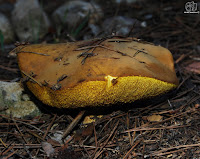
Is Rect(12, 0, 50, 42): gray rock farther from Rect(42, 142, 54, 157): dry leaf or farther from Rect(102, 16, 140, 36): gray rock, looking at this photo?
Rect(42, 142, 54, 157): dry leaf

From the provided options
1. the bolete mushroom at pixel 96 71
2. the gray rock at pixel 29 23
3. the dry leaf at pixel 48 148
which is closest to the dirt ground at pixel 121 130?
the dry leaf at pixel 48 148

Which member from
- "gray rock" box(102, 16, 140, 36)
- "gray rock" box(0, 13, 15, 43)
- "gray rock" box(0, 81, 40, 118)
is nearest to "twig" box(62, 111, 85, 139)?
"gray rock" box(0, 81, 40, 118)

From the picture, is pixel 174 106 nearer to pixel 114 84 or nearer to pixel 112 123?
pixel 112 123

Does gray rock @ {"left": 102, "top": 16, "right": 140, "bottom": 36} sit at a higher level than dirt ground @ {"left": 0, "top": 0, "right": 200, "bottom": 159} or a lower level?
higher

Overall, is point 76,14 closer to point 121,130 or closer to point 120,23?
point 120,23

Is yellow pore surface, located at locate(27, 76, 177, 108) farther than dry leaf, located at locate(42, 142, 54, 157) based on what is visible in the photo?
No

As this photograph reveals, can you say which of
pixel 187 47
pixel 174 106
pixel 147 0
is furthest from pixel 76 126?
pixel 147 0

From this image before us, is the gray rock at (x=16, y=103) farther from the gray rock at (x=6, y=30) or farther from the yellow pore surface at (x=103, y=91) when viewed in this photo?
the gray rock at (x=6, y=30)
